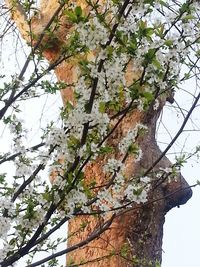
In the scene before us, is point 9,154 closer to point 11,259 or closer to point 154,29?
point 11,259

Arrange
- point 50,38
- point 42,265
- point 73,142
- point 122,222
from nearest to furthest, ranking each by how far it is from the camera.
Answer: point 73,142
point 42,265
point 50,38
point 122,222

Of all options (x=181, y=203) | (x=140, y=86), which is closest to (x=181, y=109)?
(x=181, y=203)

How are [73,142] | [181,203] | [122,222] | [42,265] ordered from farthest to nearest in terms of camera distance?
[181,203] → [122,222] → [42,265] → [73,142]

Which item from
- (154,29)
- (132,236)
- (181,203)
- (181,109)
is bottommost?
(154,29)

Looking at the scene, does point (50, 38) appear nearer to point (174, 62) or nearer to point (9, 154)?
point (9, 154)

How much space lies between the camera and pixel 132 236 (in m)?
3.03

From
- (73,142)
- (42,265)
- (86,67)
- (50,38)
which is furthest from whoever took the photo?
(50,38)

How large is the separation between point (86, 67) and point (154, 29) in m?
0.24

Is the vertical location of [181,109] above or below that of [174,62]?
above

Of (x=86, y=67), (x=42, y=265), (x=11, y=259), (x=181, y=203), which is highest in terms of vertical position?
(x=181, y=203)

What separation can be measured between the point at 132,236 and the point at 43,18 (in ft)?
5.89

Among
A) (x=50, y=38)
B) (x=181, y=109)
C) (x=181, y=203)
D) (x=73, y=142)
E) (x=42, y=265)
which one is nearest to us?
(x=73, y=142)

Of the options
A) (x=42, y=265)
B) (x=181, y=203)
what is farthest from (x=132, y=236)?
(x=42, y=265)

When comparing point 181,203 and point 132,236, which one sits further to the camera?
point 181,203
